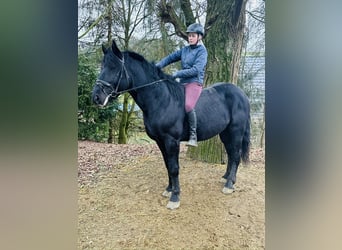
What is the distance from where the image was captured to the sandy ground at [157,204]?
1633mm

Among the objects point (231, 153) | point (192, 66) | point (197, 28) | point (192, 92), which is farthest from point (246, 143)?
point (197, 28)

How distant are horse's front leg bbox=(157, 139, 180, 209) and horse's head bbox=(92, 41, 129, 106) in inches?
14.0

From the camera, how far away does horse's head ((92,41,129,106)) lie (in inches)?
65.2

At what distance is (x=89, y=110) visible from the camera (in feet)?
5.48

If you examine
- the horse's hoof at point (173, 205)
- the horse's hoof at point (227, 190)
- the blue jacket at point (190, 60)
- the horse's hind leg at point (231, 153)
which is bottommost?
the horse's hoof at point (173, 205)

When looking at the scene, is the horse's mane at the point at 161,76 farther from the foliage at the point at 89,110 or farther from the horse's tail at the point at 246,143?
the horse's tail at the point at 246,143

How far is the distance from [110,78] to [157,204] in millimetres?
686

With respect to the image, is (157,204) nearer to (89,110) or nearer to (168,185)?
(168,185)

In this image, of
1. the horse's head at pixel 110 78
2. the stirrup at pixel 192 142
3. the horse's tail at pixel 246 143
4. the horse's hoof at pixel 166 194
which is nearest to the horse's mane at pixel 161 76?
the horse's head at pixel 110 78

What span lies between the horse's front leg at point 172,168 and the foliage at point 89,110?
0.31 meters

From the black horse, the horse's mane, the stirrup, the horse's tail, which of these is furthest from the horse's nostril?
the horse's tail
